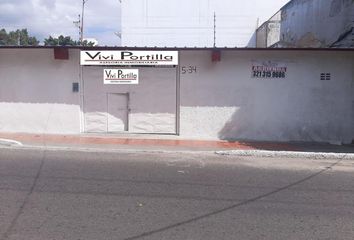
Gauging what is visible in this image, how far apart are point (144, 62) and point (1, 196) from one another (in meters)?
10.3

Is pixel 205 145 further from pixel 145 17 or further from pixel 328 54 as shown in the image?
pixel 145 17

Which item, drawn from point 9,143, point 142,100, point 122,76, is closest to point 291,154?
point 142,100

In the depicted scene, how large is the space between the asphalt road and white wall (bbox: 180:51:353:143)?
5.15m

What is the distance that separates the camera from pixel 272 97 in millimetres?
17703

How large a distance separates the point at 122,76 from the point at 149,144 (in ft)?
10.8

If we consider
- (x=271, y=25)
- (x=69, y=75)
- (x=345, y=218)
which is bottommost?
(x=345, y=218)

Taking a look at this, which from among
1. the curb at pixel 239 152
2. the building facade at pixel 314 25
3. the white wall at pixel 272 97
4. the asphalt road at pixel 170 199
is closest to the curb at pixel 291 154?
the curb at pixel 239 152

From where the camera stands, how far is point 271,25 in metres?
30.0

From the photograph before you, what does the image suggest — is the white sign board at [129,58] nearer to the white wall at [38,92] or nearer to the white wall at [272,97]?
the white wall at [272,97]

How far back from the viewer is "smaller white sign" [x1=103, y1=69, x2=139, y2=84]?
706 inches

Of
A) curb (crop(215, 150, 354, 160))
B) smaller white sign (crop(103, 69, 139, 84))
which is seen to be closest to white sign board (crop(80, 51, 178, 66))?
smaller white sign (crop(103, 69, 139, 84))

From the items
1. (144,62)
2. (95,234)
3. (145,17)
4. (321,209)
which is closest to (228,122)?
(144,62)

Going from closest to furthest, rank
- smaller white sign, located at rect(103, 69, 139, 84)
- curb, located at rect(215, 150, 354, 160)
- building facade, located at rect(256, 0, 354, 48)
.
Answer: curb, located at rect(215, 150, 354, 160) < smaller white sign, located at rect(103, 69, 139, 84) < building facade, located at rect(256, 0, 354, 48)

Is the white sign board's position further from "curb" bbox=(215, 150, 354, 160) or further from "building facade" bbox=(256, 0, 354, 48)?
"building facade" bbox=(256, 0, 354, 48)
